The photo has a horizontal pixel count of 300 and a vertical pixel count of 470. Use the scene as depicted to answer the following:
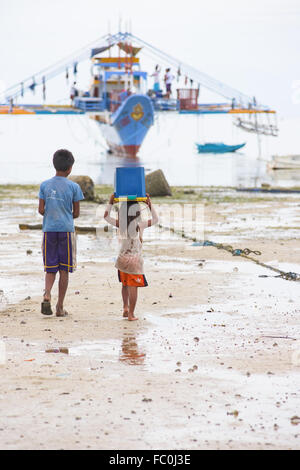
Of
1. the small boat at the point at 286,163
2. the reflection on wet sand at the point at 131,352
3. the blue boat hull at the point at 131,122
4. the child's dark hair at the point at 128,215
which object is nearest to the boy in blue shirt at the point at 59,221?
the child's dark hair at the point at 128,215


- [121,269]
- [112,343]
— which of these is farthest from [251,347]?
[121,269]

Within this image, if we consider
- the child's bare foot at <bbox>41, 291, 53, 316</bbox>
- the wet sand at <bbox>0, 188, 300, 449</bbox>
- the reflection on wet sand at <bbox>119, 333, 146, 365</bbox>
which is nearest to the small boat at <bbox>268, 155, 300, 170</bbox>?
the wet sand at <bbox>0, 188, 300, 449</bbox>

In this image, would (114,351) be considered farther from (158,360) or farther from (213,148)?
(213,148)

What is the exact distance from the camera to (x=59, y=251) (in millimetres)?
7379

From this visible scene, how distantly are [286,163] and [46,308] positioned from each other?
123 feet

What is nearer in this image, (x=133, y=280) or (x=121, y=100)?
(x=133, y=280)

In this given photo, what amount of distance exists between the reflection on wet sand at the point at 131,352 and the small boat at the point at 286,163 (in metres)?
37.5

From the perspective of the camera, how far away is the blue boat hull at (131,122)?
6475 centimetres

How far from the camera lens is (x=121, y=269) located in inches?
286

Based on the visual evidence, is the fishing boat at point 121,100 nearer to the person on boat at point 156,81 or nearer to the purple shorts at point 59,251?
the person on boat at point 156,81

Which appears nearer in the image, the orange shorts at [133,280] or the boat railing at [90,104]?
the orange shorts at [133,280]

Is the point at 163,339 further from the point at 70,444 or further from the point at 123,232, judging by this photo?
the point at 70,444

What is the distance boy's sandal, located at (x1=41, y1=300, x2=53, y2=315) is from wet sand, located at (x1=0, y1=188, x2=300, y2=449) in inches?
4.6

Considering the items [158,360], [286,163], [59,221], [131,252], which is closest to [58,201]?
[59,221]
